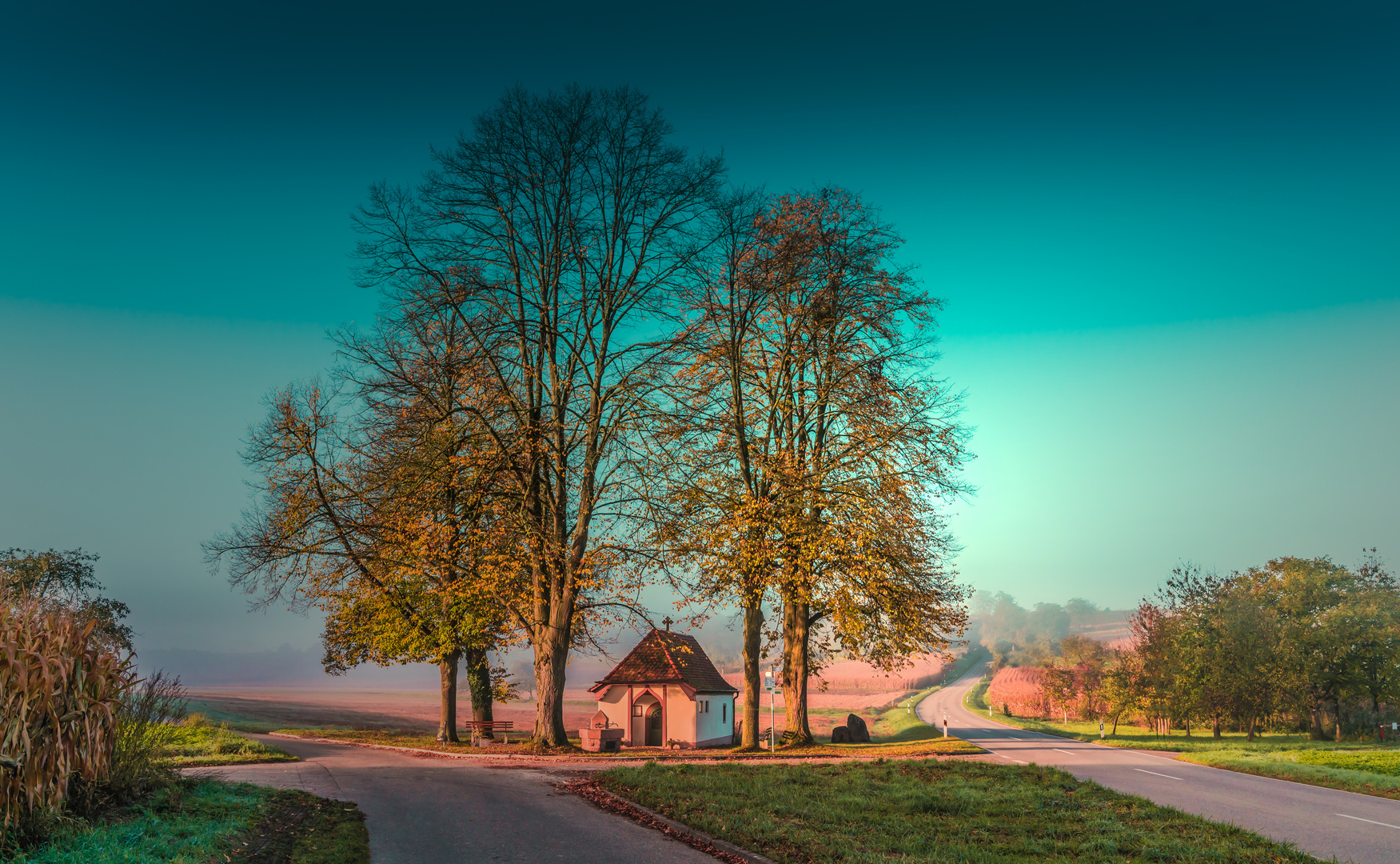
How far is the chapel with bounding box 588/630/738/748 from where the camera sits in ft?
103

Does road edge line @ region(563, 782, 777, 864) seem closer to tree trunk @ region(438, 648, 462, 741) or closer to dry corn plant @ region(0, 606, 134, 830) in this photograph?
dry corn plant @ region(0, 606, 134, 830)

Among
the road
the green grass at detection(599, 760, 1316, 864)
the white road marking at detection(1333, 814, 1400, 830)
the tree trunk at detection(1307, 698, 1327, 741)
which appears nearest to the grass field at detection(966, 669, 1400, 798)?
the road

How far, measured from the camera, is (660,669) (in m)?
32.7

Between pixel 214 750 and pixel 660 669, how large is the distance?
17.6 m

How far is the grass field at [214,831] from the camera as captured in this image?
21.4ft

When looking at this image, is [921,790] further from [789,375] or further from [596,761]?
[789,375]

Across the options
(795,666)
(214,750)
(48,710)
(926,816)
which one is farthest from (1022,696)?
(48,710)

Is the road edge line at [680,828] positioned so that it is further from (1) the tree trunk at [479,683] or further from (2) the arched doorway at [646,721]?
(2) the arched doorway at [646,721]

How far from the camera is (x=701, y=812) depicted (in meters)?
11.1

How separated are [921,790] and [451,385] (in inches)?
761

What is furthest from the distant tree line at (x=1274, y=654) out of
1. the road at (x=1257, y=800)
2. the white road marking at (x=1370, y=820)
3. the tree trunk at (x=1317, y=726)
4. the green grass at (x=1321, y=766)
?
the white road marking at (x=1370, y=820)

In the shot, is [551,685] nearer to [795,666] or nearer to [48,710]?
[795,666]

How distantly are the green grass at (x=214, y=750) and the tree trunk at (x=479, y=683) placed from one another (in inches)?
351

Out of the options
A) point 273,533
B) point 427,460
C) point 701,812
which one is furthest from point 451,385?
point 701,812
